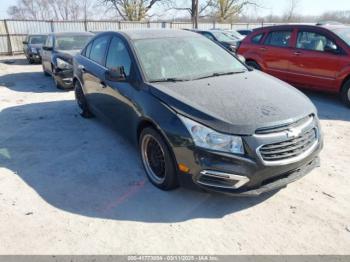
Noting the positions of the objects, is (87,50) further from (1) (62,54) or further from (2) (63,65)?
(1) (62,54)

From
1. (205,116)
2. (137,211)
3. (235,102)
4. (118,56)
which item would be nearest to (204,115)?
(205,116)

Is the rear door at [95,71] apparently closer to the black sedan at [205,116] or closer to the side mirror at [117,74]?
the black sedan at [205,116]

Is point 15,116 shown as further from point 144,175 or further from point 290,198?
point 290,198

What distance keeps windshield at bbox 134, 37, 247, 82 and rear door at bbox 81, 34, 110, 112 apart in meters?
0.95

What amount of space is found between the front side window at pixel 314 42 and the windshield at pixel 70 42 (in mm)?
6253

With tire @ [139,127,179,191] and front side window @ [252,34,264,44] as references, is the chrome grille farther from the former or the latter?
front side window @ [252,34,264,44]

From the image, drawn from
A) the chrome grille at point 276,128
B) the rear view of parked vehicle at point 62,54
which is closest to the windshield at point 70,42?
the rear view of parked vehicle at point 62,54

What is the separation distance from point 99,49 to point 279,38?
15.2 feet

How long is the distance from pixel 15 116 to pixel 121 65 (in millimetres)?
3461

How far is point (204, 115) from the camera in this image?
271cm

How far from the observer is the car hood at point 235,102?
2660 mm

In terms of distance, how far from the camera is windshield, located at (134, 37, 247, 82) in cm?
353

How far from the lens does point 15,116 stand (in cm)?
612

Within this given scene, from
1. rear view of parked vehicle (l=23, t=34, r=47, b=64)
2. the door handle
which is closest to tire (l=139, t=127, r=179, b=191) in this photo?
the door handle
